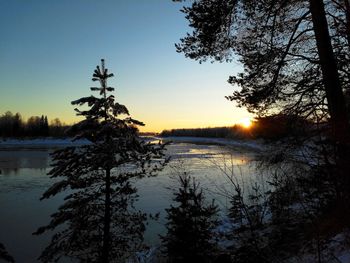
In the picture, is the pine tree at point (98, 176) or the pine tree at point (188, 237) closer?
the pine tree at point (188, 237)

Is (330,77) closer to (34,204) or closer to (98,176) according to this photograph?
(98,176)

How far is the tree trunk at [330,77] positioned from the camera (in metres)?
6.41

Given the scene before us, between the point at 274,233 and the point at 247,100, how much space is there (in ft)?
12.0

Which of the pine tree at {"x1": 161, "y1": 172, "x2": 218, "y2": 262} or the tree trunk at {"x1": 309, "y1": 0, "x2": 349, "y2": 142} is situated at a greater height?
the tree trunk at {"x1": 309, "y1": 0, "x2": 349, "y2": 142}

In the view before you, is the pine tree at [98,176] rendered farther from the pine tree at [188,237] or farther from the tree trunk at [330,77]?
the tree trunk at [330,77]

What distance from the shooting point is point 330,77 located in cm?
690

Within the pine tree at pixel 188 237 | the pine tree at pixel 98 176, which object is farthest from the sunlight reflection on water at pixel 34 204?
the pine tree at pixel 98 176

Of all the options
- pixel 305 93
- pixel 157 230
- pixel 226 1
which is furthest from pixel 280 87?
pixel 157 230

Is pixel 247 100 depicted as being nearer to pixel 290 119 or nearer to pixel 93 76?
pixel 290 119

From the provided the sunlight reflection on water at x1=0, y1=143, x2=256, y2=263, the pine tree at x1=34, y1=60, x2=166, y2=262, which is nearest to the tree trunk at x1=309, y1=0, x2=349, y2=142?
the sunlight reflection on water at x1=0, y1=143, x2=256, y2=263

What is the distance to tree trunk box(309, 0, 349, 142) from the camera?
6410 mm

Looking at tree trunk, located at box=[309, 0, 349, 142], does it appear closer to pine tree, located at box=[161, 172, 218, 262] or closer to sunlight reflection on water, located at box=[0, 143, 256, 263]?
sunlight reflection on water, located at box=[0, 143, 256, 263]

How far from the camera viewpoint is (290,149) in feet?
25.6

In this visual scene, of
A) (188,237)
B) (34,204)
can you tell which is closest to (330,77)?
(188,237)
